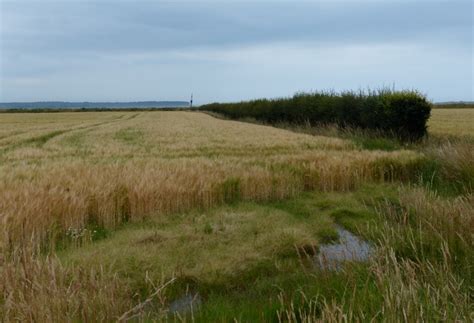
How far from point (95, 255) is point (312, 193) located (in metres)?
5.09

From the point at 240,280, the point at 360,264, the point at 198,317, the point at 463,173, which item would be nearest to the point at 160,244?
the point at 240,280

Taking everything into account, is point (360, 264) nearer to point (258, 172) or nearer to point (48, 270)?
point (48, 270)

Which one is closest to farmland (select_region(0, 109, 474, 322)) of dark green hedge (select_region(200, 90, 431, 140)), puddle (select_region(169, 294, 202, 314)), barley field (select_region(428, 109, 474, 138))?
puddle (select_region(169, 294, 202, 314))

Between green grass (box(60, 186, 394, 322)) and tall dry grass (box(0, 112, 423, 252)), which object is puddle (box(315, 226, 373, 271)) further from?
tall dry grass (box(0, 112, 423, 252))

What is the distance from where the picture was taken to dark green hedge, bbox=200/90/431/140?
1869 centimetres

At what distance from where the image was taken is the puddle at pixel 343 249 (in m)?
4.56

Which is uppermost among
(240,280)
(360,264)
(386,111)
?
(386,111)

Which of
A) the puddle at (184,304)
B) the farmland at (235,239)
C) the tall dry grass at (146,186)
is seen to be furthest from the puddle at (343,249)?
the tall dry grass at (146,186)

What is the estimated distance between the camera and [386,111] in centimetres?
1898

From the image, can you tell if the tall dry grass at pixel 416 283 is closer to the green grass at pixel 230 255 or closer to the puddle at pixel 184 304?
the green grass at pixel 230 255

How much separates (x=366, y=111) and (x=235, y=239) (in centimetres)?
1760

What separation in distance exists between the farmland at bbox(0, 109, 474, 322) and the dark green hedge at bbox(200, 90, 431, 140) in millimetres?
8714

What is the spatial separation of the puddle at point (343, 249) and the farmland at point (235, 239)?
0.38 ft

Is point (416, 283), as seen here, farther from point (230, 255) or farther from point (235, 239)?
point (235, 239)
